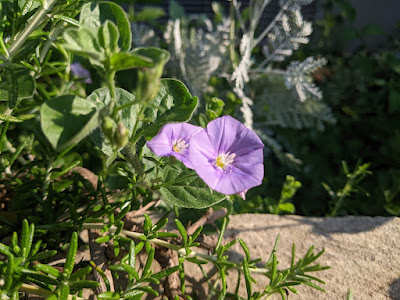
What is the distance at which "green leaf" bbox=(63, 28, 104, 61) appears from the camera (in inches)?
23.4

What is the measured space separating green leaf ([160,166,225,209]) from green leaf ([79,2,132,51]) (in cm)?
29

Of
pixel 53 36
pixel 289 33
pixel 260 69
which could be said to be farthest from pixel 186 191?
pixel 289 33

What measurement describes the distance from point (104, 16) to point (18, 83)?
21 centimetres

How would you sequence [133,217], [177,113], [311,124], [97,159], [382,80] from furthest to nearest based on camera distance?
1. [382,80]
2. [311,124]
3. [97,159]
4. [133,217]
5. [177,113]

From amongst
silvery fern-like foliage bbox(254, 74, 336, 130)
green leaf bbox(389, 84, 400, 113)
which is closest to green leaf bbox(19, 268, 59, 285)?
silvery fern-like foliage bbox(254, 74, 336, 130)

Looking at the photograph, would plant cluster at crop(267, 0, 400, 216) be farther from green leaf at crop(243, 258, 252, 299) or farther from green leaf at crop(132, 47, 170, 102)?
green leaf at crop(132, 47, 170, 102)

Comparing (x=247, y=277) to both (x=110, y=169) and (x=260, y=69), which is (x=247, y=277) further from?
(x=260, y=69)

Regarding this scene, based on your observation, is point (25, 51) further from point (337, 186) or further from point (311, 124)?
point (311, 124)

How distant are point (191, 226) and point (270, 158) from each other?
3.96ft

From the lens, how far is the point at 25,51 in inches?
35.4

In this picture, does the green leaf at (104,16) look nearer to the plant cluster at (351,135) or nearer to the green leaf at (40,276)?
the green leaf at (40,276)

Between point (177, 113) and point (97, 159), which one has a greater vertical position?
point (177, 113)

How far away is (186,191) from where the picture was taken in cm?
86

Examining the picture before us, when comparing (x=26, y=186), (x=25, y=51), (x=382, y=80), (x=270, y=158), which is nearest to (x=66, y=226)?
(x=26, y=186)
